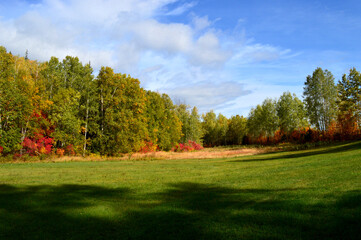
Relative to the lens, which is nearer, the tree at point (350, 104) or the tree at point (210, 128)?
the tree at point (350, 104)

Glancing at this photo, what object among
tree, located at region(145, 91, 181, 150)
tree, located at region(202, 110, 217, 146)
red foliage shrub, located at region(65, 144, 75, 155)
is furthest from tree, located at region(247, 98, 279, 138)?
red foliage shrub, located at region(65, 144, 75, 155)

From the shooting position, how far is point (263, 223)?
664 cm

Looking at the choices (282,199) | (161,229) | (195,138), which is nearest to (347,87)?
(195,138)

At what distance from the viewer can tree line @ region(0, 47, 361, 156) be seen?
34.2 meters

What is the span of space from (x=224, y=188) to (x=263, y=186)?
190 cm

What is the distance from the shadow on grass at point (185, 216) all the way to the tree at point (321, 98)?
5484cm

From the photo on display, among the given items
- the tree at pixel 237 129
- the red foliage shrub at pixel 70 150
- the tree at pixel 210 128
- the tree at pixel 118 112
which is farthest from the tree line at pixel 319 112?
the red foliage shrub at pixel 70 150

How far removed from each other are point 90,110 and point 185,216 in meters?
38.7

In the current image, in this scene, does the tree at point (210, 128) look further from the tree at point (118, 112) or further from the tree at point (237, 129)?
the tree at point (118, 112)

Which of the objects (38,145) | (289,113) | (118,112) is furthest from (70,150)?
(289,113)

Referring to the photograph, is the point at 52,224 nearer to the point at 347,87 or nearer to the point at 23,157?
the point at 23,157

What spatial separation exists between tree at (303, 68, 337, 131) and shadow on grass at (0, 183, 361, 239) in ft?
180

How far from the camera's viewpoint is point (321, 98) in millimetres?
56875

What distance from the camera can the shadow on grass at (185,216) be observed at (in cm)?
623
